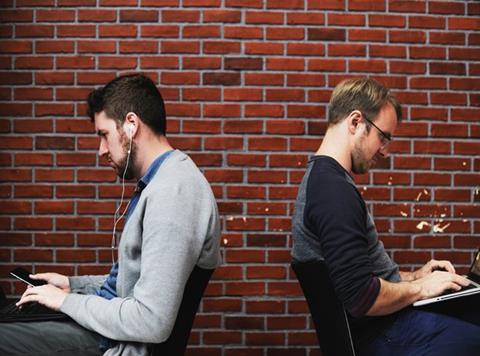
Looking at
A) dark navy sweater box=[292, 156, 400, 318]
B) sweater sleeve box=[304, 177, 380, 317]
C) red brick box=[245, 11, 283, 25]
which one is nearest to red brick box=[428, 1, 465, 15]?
red brick box=[245, 11, 283, 25]

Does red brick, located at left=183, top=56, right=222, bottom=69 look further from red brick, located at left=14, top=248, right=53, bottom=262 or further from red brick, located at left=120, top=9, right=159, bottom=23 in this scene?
red brick, located at left=14, top=248, right=53, bottom=262

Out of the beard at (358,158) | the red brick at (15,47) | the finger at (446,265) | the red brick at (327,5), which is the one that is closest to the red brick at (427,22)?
the red brick at (327,5)

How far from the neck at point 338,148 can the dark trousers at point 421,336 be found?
22.1 inches

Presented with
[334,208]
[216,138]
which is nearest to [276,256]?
[216,138]

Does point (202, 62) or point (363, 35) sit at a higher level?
point (363, 35)

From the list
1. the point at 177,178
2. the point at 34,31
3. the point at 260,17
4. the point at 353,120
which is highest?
the point at 260,17

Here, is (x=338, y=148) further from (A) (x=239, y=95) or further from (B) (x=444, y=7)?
(B) (x=444, y=7)

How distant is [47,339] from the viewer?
1759mm

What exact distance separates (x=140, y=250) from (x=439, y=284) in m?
0.97

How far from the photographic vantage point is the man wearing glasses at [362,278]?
176 cm

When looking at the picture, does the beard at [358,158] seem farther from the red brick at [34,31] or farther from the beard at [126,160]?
the red brick at [34,31]

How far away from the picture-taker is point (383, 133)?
2.16 m

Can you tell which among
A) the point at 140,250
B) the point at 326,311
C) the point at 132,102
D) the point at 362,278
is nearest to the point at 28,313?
the point at 140,250

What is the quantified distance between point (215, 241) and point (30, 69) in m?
1.74
